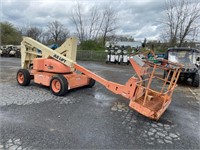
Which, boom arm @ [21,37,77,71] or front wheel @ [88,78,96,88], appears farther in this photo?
front wheel @ [88,78,96,88]

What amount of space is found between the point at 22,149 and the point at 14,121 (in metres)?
1.07

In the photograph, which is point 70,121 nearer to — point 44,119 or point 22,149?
point 44,119

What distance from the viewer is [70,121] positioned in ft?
11.4

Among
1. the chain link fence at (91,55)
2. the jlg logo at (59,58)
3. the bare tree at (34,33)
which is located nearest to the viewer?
the jlg logo at (59,58)

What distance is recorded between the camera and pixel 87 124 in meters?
3.37

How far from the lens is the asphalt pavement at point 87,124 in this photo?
8.96 ft

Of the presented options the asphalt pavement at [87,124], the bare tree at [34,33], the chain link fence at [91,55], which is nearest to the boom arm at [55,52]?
the asphalt pavement at [87,124]

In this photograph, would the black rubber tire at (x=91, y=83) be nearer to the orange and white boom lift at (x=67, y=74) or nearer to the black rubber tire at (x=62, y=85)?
the orange and white boom lift at (x=67, y=74)

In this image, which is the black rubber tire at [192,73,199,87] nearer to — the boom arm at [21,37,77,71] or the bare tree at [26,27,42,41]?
the boom arm at [21,37,77,71]

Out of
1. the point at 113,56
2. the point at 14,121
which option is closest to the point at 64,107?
the point at 14,121

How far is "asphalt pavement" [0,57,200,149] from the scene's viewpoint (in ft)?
8.96

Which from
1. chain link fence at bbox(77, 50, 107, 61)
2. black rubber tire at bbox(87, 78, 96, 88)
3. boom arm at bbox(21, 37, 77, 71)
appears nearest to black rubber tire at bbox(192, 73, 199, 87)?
black rubber tire at bbox(87, 78, 96, 88)

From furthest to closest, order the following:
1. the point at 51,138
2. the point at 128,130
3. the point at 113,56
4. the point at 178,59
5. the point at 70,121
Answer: the point at 113,56
the point at 178,59
the point at 70,121
the point at 128,130
the point at 51,138

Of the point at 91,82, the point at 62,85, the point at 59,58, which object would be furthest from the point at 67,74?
the point at 91,82
